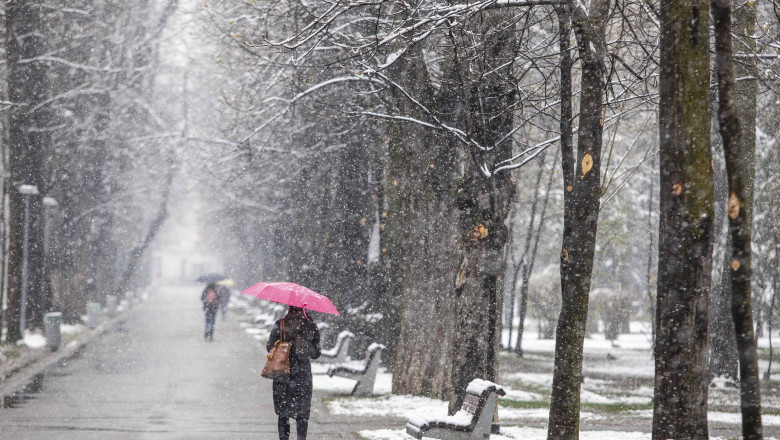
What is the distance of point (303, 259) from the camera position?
95.0 ft

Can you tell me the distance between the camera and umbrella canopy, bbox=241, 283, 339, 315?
8.76 meters

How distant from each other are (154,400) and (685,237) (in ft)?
33.9

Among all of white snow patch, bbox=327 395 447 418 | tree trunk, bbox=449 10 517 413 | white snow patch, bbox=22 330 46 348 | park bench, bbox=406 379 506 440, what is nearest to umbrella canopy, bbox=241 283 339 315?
park bench, bbox=406 379 506 440

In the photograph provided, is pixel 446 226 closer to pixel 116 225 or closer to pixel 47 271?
pixel 47 271

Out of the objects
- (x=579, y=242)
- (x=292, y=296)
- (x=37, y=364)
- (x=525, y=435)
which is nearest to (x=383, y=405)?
(x=525, y=435)

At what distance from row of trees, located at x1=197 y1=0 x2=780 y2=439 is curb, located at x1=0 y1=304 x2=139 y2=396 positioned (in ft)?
19.8

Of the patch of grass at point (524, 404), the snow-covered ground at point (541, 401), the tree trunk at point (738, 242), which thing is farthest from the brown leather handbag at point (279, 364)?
the patch of grass at point (524, 404)

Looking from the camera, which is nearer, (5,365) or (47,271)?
(5,365)

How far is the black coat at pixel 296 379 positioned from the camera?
29.0 feet

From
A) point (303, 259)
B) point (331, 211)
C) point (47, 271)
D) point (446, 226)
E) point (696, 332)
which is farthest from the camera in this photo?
point (303, 259)

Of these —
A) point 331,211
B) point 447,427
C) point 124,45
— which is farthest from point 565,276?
point 124,45

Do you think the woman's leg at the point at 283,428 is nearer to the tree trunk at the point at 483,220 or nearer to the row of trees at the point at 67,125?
the tree trunk at the point at 483,220

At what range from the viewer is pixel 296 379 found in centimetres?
Result: 888

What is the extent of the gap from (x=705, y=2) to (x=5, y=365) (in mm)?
16712
